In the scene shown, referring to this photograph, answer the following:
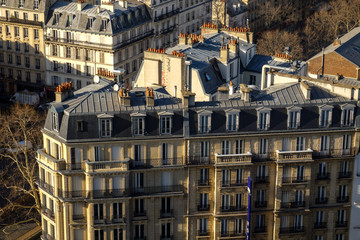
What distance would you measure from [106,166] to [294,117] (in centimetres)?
1430

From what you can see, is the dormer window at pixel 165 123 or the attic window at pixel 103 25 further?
the attic window at pixel 103 25

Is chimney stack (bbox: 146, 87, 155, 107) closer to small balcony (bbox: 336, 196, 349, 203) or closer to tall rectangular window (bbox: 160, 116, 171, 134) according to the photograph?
tall rectangular window (bbox: 160, 116, 171, 134)

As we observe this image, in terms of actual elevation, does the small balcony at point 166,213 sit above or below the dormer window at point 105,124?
below

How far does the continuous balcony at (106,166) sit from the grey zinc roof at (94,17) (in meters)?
46.6

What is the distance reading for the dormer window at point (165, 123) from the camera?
58531mm

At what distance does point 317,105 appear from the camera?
200ft

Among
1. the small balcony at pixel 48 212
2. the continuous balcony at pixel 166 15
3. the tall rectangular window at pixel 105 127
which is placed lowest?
the small balcony at pixel 48 212

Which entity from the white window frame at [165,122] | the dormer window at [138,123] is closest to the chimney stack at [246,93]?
the white window frame at [165,122]

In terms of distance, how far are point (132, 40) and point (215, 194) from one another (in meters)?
50.3

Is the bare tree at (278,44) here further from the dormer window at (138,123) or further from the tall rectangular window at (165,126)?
the dormer window at (138,123)

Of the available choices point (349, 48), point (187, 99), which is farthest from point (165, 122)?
point (349, 48)

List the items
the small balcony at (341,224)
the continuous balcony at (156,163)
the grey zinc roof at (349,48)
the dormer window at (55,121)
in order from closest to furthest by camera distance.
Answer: the dormer window at (55,121) → the continuous balcony at (156,163) → the small balcony at (341,224) → the grey zinc roof at (349,48)

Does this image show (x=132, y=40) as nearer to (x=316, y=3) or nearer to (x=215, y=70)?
(x=215, y=70)

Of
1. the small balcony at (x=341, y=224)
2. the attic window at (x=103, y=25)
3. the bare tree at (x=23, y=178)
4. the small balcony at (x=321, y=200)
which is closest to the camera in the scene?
the small balcony at (x=321, y=200)
